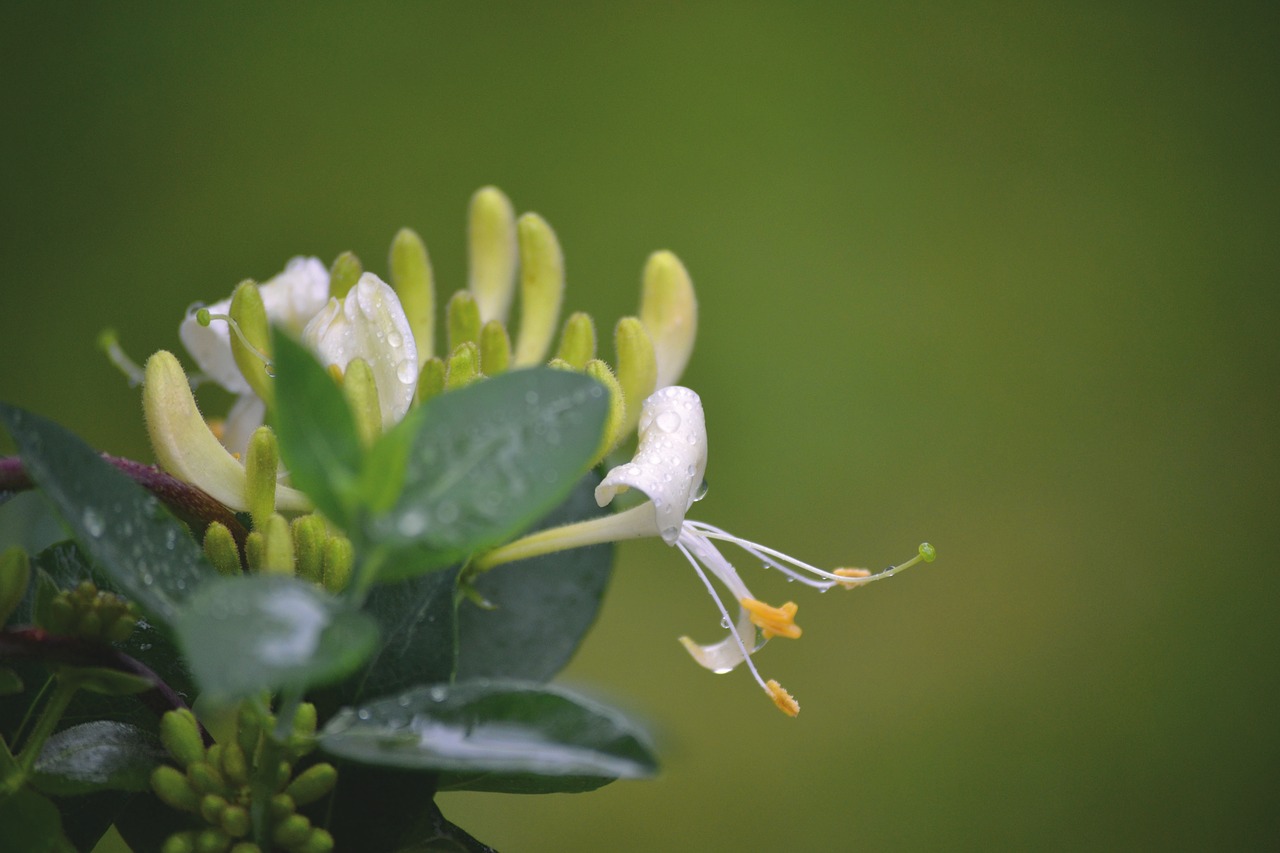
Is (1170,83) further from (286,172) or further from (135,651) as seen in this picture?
(135,651)

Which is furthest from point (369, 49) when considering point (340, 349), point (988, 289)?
point (340, 349)

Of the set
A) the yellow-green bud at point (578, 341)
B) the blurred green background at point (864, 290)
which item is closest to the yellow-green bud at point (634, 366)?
the yellow-green bud at point (578, 341)

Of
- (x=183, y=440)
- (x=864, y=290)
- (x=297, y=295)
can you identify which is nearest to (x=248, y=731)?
(x=183, y=440)

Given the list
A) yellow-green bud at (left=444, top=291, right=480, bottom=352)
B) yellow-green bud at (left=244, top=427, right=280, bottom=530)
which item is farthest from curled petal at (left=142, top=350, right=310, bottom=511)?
yellow-green bud at (left=444, top=291, right=480, bottom=352)

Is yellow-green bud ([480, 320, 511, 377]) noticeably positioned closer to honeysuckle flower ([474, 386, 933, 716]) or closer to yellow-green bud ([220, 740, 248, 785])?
honeysuckle flower ([474, 386, 933, 716])

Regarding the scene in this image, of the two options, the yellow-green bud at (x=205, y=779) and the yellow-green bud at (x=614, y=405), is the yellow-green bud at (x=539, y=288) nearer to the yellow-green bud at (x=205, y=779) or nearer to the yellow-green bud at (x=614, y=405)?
the yellow-green bud at (x=614, y=405)

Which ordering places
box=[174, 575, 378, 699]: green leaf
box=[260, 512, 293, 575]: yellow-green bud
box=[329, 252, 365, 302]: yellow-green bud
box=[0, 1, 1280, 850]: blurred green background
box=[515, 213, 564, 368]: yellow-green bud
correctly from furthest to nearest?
box=[0, 1, 1280, 850]: blurred green background, box=[515, 213, 564, 368]: yellow-green bud, box=[329, 252, 365, 302]: yellow-green bud, box=[260, 512, 293, 575]: yellow-green bud, box=[174, 575, 378, 699]: green leaf

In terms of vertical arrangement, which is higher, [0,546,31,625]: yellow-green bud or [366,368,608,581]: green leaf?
[366,368,608,581]: green leaf
